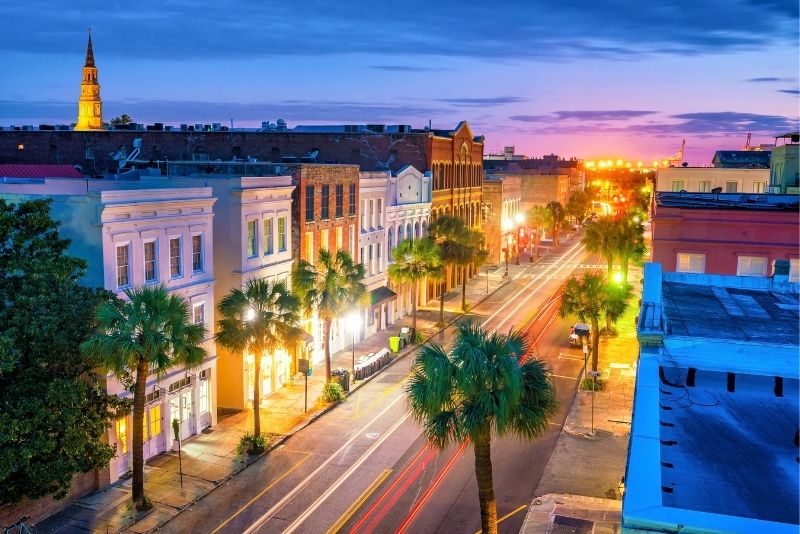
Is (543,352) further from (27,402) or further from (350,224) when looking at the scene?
(27,402)

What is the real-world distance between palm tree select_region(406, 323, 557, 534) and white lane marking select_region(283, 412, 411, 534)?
7.81m

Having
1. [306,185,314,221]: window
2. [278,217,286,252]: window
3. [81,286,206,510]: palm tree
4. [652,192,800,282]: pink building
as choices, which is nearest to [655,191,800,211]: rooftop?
[652,192,800,282]: pink building

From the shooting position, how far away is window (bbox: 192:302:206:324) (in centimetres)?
3409

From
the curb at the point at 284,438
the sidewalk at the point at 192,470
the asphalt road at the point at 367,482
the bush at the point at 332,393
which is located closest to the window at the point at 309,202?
the sidewalk at the point at 192,470

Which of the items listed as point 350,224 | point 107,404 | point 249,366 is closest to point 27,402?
point 107,404

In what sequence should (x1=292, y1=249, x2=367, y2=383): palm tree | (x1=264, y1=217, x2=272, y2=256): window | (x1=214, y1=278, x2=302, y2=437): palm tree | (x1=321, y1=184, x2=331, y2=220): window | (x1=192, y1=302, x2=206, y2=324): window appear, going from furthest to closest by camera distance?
(x1=321, y1=184, x2=331, y2=220): window, (x1=264, y1=217, x2=272, y2=256): window, (x1=292, y1=249, x2=367, y2=383): palm tree, (x1=192, y1=302, x2=206, y2=324): window, (x1=214, y1=278, x2=302, y2=437): palm tree

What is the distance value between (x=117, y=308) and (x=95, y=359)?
5.91 ft

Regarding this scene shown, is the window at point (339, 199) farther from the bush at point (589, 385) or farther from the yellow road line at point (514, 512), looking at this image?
the yellow road line at point (514, 512)

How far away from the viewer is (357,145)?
64.2 metres

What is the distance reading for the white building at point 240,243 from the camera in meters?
36.6

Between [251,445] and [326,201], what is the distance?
698 inches

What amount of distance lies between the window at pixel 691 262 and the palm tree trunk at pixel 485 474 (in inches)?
840

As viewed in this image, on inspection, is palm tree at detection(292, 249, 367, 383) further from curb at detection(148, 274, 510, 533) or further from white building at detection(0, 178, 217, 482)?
white building at detection(0, 178, 217, 482)

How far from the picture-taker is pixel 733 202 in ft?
137
